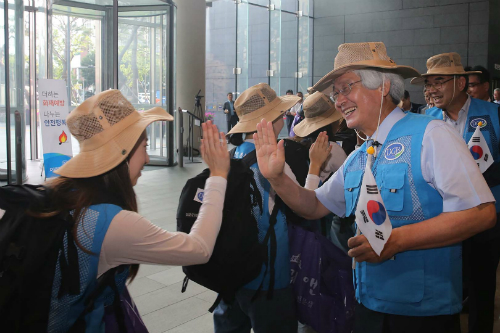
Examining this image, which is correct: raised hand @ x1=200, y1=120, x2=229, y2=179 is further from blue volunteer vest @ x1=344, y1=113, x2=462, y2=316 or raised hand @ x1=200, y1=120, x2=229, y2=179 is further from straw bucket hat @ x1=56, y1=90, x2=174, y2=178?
blue volunteer vest @ x1=344, y1=113, x2=462, y2=316

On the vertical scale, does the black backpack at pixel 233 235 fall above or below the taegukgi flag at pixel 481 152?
below

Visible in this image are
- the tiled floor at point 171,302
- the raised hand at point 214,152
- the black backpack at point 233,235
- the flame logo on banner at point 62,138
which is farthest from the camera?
the flame logo on banner at point 62,138

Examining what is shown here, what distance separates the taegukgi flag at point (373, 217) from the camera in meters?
1.44

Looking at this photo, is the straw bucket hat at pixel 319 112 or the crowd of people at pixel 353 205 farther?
the straw bucket hat at pixel 319 112

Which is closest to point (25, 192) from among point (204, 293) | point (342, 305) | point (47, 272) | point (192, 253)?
point (47, 272)

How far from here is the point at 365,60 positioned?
181 centimetres

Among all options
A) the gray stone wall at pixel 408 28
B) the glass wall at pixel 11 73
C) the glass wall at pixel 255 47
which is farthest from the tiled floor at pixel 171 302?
the gray stone wall at pixel 408 28

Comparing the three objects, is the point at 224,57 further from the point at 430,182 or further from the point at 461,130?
the point at 430,182

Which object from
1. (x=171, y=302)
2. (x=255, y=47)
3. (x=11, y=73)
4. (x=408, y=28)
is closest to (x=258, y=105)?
(x=171, y=302)

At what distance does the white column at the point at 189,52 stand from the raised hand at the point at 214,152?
416 inches

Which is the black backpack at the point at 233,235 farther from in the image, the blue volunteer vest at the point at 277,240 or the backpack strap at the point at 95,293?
the backpack strap at the point at 95,293

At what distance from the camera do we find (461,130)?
3.08m

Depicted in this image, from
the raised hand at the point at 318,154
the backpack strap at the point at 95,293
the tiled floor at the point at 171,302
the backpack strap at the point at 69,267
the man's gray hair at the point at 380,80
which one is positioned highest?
the man's gray hair at the point at 380,80

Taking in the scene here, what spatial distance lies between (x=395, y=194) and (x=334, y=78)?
586 millimetres
